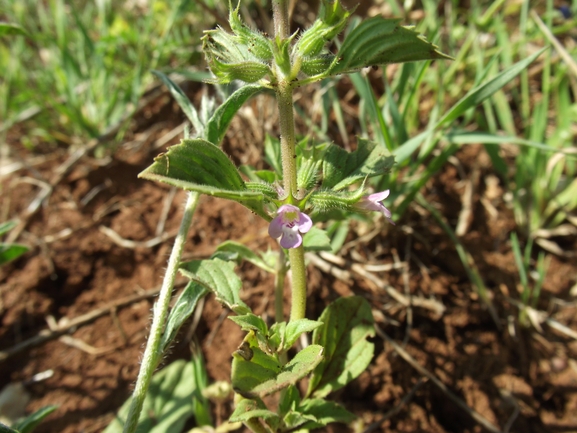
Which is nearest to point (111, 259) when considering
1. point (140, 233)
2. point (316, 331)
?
point (140, 233)

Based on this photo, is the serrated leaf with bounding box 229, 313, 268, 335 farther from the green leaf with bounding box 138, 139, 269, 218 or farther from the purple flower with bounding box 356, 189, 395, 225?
the purple flower with bounding box 356, 189, 395, 225

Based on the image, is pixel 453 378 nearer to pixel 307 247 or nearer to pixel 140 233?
pixel 307 247

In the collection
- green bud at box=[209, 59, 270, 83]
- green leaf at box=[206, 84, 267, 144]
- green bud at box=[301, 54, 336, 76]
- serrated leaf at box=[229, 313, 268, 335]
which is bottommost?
serrated leaf at box=[229, 313, 268, 335]

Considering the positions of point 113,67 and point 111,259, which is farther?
point 113,67

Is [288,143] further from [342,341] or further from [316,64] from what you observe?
[342,341]

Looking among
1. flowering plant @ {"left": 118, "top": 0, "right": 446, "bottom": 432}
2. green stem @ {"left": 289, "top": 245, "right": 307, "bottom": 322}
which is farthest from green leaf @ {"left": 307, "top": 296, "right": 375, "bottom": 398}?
green stem @ {"left": 289, "top": 245, "right": 307, "bottom": 322}

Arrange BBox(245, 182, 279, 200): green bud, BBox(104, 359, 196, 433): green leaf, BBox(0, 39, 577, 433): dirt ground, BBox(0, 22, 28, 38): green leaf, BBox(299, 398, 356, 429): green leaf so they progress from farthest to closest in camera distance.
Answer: BBox(0, 39, 577, 433): dirt ground < BBox(104, 359, 196, 433): green leaf < BBox(0, 22, 28, 38): green leaf < BBox(299, 398, 356, 429): green leaf < BBox(245, 182, 279, 200): green bud

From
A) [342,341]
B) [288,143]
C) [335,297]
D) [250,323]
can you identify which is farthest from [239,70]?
[335,297]
